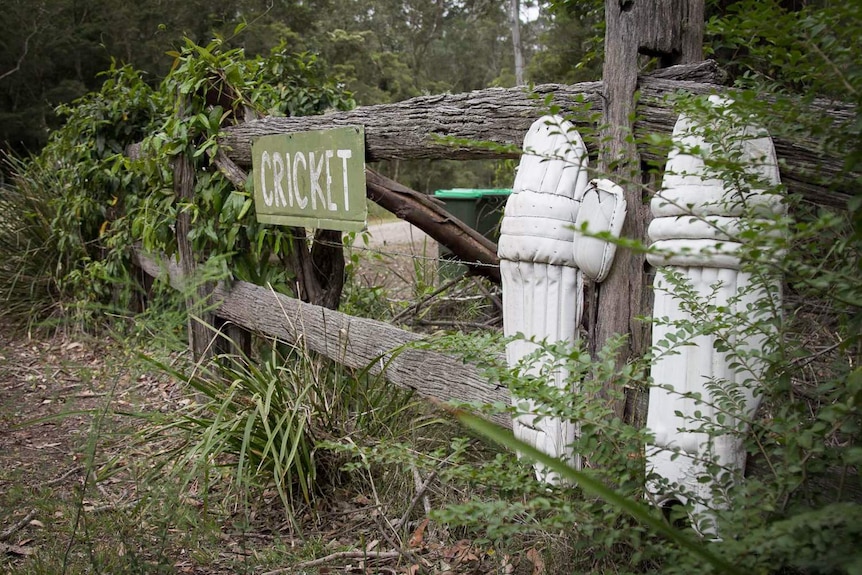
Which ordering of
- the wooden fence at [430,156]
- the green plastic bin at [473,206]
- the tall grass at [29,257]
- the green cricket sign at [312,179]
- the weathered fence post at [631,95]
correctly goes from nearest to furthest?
the wooden fence at [430,156]
the weathered fence post at [631,95]
the green cricket sign at [312,179]
the tall grass at [29,257]
the green plastic bin at [473,206]

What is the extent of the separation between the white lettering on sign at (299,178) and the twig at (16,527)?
5.81ft

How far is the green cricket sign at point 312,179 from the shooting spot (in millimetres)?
3309

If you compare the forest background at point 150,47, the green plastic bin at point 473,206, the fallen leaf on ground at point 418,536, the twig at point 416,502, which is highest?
the forest background at point 150,47

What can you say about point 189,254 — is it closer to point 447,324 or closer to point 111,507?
point 447,324

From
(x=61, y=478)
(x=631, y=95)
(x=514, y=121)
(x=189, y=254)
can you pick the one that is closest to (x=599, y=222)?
(x=631, y=95)

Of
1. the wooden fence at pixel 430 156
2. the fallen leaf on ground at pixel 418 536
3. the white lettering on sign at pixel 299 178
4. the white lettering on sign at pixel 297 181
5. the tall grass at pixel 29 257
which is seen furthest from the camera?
the tall grass at pixel 29 257

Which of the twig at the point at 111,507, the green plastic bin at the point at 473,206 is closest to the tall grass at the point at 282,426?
the twig at the point at 111,507

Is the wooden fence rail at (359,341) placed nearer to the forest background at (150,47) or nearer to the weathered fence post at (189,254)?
the weathered fence post at (189,254)

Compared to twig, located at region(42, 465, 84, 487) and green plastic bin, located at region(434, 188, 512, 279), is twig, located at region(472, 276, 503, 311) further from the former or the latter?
twig, located at region(42, 465, 84, 487)

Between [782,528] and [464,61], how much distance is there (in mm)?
33940

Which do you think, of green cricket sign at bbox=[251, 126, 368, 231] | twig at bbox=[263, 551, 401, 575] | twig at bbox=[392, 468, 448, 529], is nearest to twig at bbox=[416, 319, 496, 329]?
green cricket sign at bbox=[251, 126, 368, 231]

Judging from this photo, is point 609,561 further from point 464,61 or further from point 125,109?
point 464,61

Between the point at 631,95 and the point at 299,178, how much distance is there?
1.93 meters

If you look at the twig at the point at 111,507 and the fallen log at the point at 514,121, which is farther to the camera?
the twig at the point at 111,507
